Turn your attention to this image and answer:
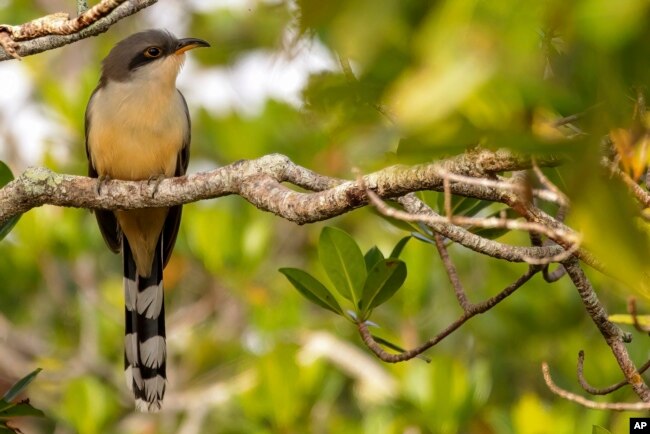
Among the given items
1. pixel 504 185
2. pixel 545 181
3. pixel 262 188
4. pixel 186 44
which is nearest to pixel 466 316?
pixel 262 188

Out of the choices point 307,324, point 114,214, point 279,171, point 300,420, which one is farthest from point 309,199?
point 307,324

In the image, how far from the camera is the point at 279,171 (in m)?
2.98

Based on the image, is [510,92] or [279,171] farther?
[279,171]

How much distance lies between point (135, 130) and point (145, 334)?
1161 mm

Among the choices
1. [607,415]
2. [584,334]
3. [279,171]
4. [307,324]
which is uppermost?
[279,171]

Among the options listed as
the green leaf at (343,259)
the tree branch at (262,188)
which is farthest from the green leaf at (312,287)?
the tree branch at (262,188)

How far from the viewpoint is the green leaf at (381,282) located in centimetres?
296

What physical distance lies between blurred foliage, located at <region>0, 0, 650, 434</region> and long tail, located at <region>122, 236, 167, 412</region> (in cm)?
47

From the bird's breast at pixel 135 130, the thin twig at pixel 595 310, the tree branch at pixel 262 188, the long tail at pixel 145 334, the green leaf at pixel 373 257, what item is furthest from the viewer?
the long tail at pixel 145 334

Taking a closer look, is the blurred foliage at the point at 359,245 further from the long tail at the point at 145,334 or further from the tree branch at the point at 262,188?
the long tail at the point at 145,334

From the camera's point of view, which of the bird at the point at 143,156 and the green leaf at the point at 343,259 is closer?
the green leaf at the point at 343,259

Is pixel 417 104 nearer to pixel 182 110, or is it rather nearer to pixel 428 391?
pixel 428 391

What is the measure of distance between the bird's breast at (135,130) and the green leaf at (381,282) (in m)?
1.87

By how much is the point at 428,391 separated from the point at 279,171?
6.55ft
